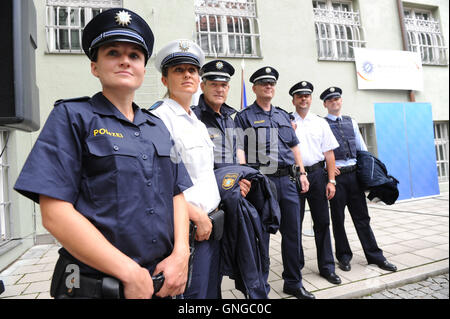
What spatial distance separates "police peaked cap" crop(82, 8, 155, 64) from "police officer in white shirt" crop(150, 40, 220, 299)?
0.44 meters

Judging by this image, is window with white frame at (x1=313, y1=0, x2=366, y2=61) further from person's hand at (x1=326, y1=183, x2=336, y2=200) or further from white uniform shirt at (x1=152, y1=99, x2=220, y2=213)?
white uniform shirt at (x1=152, y1=99, x2=220, y2=213)

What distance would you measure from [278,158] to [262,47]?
14.0 ft

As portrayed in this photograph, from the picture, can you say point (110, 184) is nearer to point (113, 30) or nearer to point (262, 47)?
point (113, 30)

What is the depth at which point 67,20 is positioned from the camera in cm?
498

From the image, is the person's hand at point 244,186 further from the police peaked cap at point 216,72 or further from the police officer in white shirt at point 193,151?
the police peaked cap at point 216,72

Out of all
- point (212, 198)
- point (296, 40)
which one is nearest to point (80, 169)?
point (212, 198)

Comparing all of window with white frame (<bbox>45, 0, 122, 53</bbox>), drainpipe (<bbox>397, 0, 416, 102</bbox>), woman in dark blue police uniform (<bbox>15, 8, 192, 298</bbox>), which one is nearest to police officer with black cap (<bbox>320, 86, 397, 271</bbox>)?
woman in dark blue police uniform (<bbox>15, 8, 192, 298</bbox>)

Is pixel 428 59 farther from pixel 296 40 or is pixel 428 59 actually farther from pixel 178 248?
pixel 178 248

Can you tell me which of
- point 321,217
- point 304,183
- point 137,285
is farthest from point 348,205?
point 137,285

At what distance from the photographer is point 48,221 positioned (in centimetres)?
86

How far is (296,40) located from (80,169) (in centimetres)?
629

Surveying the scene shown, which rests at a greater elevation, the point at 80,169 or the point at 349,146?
the point at 349,146

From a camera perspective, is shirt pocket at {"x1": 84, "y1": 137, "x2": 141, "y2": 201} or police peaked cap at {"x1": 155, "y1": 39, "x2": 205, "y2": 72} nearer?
shirt pocket at {"x1": 84, "y1": 137, "x2": 141, "y2": 201}

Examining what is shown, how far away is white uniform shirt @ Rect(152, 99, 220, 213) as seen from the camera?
4.69 feet
